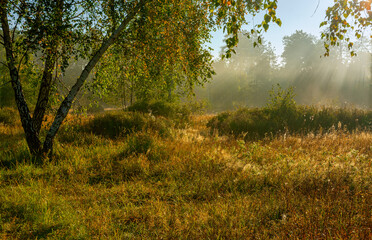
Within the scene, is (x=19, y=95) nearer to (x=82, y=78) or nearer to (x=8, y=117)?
(x=82, y=78)

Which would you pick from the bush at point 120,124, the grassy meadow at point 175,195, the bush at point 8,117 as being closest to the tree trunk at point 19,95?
the grassy meadow at point 175,195

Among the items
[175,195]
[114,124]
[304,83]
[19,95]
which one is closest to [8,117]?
[114,124]

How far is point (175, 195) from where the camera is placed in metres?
4.27

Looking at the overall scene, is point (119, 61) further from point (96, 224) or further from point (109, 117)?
point (96, 224)

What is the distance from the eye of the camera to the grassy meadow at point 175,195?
2.98 m

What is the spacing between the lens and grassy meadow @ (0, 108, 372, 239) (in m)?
2.98

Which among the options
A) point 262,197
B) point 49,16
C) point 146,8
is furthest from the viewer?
point 146,8

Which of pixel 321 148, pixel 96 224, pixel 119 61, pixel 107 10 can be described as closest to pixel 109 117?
pixel 119 61

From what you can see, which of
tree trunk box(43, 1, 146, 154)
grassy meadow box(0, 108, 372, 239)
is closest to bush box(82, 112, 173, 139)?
grassy meadow box(0, 108, 372, 239)

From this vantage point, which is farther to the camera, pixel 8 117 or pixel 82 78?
pixel 8 117

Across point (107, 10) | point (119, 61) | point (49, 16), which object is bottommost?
point (119, 61)

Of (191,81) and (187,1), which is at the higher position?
(187,1)

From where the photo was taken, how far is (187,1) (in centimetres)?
590

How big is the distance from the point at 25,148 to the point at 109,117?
3898 mm
